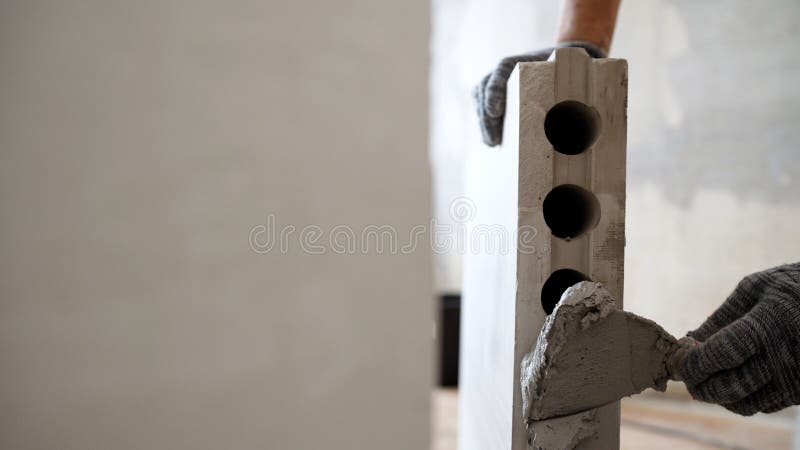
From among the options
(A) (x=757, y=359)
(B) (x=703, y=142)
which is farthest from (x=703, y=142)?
(A) (x=757, y=359)

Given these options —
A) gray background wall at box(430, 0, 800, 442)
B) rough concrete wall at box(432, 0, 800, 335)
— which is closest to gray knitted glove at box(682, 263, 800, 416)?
gray background wall at box(430, 0, 800, 442)

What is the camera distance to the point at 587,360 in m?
0.62

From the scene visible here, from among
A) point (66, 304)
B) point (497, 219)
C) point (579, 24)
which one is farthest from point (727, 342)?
point (66, 304)

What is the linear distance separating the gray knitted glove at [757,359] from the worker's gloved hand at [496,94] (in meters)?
0.40

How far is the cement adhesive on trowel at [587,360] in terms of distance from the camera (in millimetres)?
599

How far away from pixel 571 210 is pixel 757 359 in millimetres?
291

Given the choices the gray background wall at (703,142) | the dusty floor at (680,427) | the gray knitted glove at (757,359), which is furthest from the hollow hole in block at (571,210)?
the gray background wall at (703,142)

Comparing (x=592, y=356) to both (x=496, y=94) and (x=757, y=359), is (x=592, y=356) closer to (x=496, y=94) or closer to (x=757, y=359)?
(x=757, y=359)

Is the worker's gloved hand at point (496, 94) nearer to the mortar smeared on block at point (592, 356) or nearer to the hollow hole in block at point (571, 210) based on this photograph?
the hollow hole in block at point (571, 210)

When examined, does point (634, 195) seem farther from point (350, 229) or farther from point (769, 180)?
point (350, 229)

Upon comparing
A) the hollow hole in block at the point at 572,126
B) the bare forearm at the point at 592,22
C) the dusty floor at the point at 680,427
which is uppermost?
the bare forearm at the point at 592,22

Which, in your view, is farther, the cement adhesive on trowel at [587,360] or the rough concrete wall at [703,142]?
the rough concrete wall at [703,142]

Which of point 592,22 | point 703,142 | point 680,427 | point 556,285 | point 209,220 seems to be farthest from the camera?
point 703,142

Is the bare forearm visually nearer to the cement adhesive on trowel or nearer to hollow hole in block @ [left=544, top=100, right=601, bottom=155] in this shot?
hollow hole in block @ [left=544, top=100, right=601, bottom=155]
